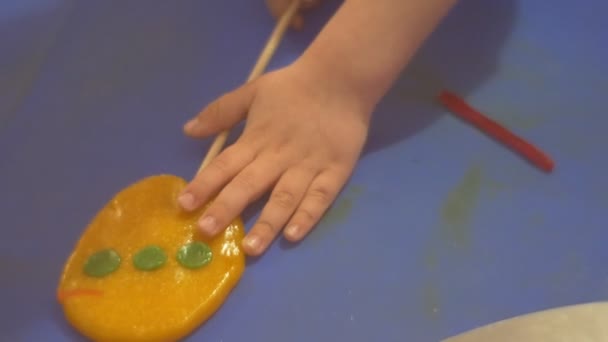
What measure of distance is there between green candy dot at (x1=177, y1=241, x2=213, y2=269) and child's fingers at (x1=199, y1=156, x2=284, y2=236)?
1cm

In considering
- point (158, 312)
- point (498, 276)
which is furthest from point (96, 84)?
point (498, 276)

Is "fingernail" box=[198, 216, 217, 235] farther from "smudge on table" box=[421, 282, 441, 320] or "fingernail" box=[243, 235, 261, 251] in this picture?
"smudge on table" box=[421, 282, 441, 320]

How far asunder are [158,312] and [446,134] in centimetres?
29

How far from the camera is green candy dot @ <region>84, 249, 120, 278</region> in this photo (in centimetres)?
51

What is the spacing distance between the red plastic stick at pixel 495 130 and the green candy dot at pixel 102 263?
1.02 feet

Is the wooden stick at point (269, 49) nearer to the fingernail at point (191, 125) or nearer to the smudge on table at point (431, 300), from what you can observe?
the fingernail at point (191, 125)

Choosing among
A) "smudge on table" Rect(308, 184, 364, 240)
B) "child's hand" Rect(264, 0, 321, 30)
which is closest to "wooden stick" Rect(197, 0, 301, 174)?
"child's hand" Rect(264, 0, 321, 30)

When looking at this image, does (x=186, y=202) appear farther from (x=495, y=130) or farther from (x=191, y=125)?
(x=495, y=130)

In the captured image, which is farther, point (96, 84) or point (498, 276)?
point (96, 84)

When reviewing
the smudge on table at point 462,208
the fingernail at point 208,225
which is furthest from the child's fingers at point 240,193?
the smudge on table at point 462,208

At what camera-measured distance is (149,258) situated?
0.52 m

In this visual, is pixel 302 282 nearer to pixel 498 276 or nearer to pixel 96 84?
pixel 498 276

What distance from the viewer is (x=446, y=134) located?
61 centimetres

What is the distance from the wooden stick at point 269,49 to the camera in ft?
1.94
